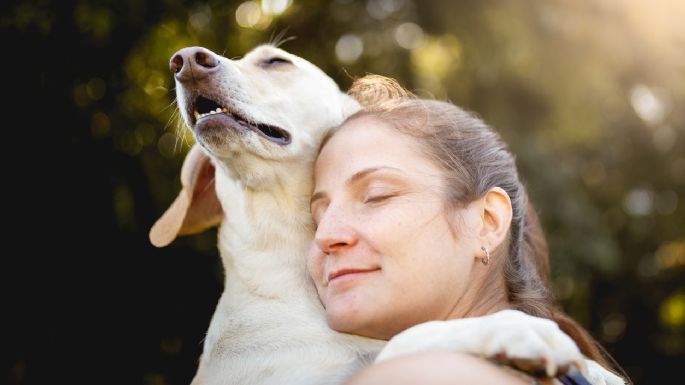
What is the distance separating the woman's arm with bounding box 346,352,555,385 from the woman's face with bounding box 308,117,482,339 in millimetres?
510

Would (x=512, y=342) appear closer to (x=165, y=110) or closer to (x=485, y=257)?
(x=485, y=257)

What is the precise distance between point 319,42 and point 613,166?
16.5 ft

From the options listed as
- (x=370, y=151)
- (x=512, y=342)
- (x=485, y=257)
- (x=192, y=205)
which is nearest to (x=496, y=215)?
(x=485, y=257)

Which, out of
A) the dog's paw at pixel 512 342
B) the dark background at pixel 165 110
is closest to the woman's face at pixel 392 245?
the dog's paw at pixel 512 342

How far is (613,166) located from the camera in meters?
9.45

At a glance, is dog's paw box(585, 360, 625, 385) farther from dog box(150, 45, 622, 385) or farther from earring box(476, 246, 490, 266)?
dog box(150, 45, 622, 385)

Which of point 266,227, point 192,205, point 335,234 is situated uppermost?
point 335,234

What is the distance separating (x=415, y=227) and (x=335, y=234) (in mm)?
220

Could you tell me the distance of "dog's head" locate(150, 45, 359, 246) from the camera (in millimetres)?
2602

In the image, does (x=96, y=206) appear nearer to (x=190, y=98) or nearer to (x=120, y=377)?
(x=120, y=377)

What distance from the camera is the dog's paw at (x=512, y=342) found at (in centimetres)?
154

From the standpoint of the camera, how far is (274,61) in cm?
304

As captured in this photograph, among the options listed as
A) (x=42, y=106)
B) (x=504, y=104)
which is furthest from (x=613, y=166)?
(x=42, y=106)

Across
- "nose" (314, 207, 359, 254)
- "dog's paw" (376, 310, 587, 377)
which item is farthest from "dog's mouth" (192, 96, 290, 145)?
"dog's paw" (376, 310, 587, 377)
